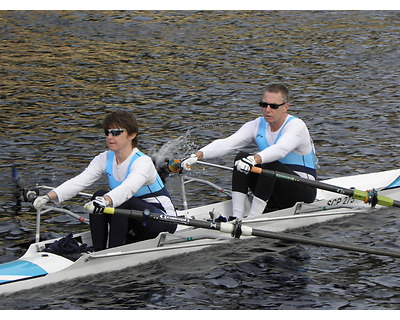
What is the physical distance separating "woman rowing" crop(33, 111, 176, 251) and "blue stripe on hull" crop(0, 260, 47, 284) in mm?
860

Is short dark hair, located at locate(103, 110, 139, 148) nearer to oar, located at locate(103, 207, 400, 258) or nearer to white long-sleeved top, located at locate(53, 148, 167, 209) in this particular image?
white long-sleeved top, located at locate(53, 148, 167, 209)

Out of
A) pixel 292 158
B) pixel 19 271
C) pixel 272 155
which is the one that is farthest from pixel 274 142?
pixel 19 271

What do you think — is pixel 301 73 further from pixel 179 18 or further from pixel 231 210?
pixel 231 210

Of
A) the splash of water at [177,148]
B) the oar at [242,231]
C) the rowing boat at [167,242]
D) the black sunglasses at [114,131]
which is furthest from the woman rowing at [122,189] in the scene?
the splash of water at [177,148]

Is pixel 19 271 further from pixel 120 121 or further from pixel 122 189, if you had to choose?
pixel 120 121

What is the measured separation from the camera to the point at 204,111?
67.5 feet

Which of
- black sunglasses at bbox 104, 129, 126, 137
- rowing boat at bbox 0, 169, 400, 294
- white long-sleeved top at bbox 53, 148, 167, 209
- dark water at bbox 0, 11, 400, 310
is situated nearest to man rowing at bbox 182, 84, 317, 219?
rowing boat at bbox 0, 169, 400, 294

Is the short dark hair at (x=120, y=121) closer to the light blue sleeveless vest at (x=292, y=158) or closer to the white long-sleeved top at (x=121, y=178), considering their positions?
the white long-sleeved top at (x=121, y=178)

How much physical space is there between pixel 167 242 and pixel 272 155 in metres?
2.10

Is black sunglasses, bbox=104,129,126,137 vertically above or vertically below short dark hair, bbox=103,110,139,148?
below

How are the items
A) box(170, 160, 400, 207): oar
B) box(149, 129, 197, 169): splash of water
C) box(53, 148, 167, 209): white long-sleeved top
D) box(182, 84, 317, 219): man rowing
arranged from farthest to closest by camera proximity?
box(149, 129, 197, 169): splash of water → box(182, 84, 317, 219): man rowing → box(170, 160, 400, 207): oar → box(53, 148, 167, 209): white long-sleeved top

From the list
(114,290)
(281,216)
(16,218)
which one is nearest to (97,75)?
(16,218)

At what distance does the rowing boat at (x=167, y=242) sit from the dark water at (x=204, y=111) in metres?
0.17

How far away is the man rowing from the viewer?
1199cm
